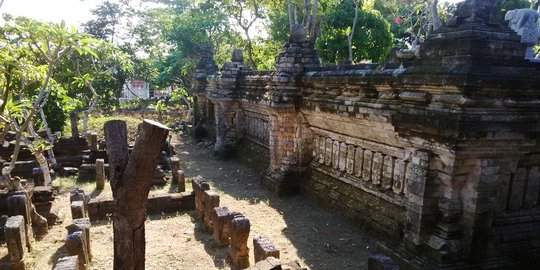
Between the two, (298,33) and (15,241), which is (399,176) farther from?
(15,241)

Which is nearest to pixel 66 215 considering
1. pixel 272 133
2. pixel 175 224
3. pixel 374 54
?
pixel 175 224

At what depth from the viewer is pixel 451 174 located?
4852 millimetres

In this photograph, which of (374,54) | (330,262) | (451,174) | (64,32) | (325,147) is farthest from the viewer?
(374,54)

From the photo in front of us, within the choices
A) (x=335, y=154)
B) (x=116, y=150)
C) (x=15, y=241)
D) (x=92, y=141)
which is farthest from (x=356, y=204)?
(x=92, y=141)

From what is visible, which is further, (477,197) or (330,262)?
(330,262)

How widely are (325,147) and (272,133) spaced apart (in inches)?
63.5

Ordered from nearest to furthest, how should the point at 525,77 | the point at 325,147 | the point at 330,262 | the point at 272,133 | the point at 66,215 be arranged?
the point at 525,77 < the point at 330,262 < the point at 66,215 < the point at 325,147 < the point at 272,133

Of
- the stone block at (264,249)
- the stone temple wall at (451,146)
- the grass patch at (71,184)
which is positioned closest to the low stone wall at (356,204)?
the stone temple wall at (451,146)

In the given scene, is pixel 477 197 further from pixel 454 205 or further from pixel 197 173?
pixel 197 173

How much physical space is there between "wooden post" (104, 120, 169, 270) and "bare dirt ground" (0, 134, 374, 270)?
2.50m

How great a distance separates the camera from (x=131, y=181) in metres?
3.08

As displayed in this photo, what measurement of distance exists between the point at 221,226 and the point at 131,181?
152 inches

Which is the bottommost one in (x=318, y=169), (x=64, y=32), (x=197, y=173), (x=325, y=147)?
(x=197, y=173)

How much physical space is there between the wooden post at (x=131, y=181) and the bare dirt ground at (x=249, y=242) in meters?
2.50
